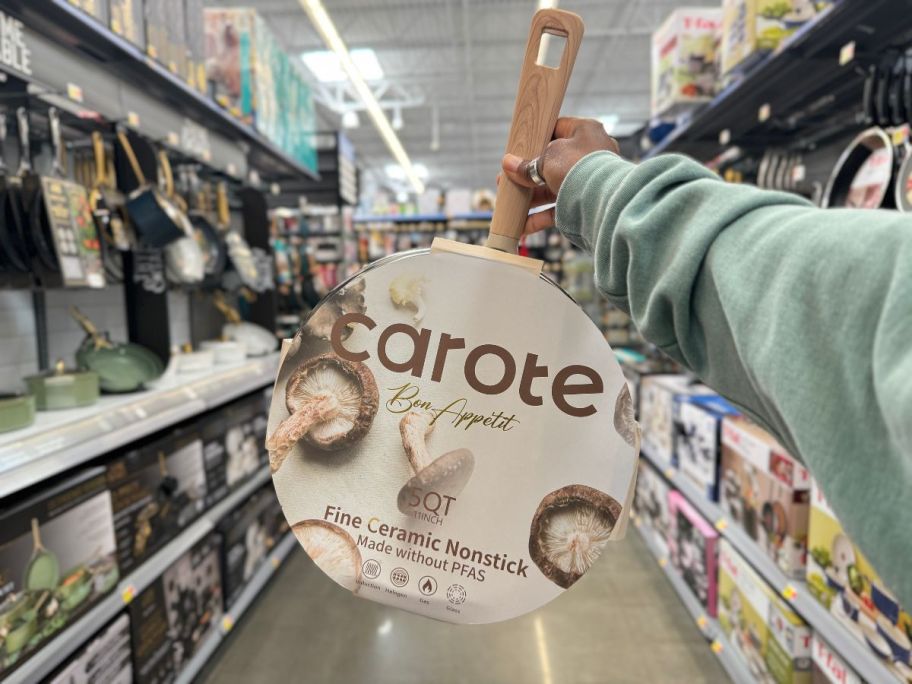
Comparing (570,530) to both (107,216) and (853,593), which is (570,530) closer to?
(853,593)

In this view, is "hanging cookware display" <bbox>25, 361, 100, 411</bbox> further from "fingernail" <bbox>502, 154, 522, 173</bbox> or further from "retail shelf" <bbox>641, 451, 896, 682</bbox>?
"retail shelf" <bbox>641, 451, 896, 682</bbox>

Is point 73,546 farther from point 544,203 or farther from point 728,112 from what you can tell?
point 728,112

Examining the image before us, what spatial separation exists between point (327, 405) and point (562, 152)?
399 mm

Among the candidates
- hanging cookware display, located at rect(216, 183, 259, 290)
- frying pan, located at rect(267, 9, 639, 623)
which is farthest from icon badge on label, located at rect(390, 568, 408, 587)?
hanging cookware display, located at rect(216, 183, 259, 290)

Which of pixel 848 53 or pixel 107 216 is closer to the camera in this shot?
pixel 848 53

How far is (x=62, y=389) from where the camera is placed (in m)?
1.70

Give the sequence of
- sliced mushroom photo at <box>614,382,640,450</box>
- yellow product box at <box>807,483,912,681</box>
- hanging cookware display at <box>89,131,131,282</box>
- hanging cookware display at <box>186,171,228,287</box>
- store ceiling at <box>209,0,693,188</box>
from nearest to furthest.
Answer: sliced mushroom photo at <box>614,382,640,450</box>
yellow product box at <box>807,483,912,681</box>
hanging cookware display at <box>89,131,131,282</box>
hanging cookware display at <box>186,171,228,287</box>
store ceiling at <box>209,0,693,188</box>

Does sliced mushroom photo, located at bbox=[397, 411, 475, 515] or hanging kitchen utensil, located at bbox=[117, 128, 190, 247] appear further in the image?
hanging kitchen utensil, located at bbox=[117, 128, 190, 247]

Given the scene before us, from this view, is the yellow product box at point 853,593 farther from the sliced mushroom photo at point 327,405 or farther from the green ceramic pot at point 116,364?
the green ceramic pot at point 116,364

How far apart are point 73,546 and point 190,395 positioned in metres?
0.68

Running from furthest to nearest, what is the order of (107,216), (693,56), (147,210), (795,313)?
1. (693,56)
2. (147,210)
3. (107,216)
4. (795,313)

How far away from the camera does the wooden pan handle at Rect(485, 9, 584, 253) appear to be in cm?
69

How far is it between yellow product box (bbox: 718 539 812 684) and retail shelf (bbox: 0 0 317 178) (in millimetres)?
2561

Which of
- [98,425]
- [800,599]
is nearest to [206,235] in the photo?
[98,425]
